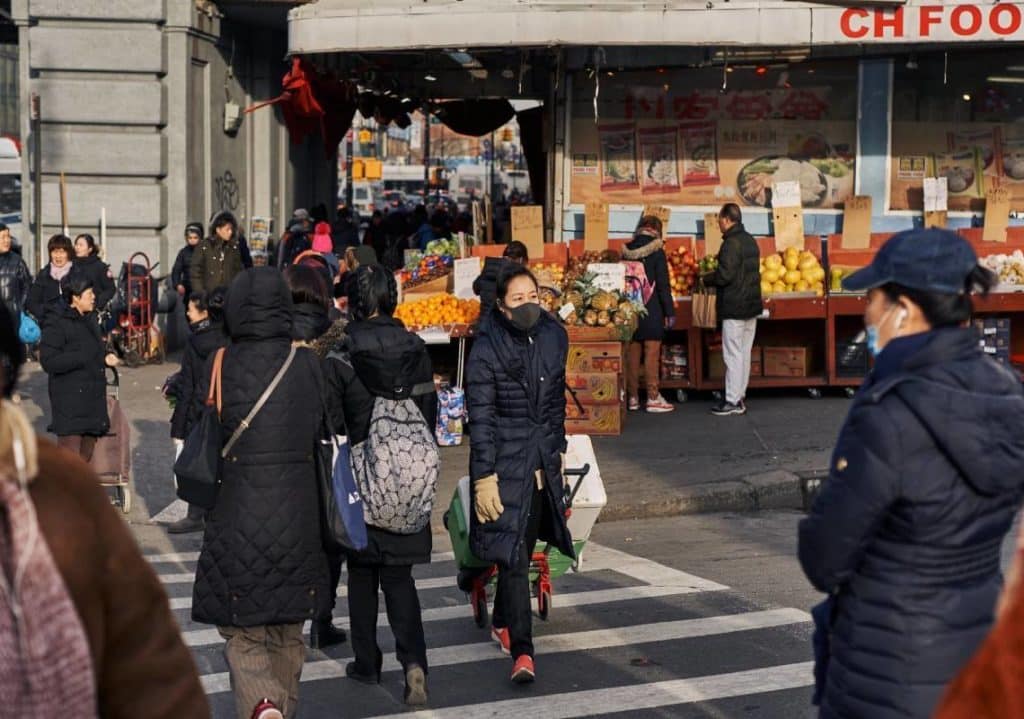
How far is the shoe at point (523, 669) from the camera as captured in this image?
7539 mm

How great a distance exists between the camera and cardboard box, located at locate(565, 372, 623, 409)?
1459 cm

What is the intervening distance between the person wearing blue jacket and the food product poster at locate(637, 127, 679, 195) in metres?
14.2

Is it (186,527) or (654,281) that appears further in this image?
(654,281)

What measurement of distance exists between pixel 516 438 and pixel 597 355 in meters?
6.96

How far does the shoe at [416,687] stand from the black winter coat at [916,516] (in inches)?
131

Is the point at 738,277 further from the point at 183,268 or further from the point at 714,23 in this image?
the point at 183,268

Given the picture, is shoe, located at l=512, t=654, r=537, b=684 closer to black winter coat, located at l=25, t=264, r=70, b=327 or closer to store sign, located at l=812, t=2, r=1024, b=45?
black winter coat, located at l=25, t=264, r=70, b=327

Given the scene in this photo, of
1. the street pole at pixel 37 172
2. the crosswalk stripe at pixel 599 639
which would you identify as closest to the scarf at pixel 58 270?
the street pole at pixel 37 172

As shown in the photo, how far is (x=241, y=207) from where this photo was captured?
23.9 meters

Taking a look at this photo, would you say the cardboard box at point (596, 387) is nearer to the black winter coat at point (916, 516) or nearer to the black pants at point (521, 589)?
the black pants at point (521, 589)

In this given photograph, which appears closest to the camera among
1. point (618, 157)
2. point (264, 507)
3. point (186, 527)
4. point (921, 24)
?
point (264, 507)

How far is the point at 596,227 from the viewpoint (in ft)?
56.3

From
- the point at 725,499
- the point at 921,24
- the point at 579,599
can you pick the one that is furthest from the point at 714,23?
the point at 579,599

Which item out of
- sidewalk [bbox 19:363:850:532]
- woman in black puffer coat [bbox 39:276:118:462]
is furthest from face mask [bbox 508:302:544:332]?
woman in black puffer coat [bbox 39:276:118:462]
